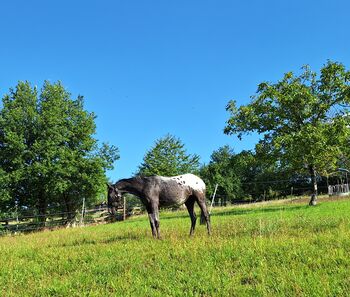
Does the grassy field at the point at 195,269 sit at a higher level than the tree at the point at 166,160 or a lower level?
lower

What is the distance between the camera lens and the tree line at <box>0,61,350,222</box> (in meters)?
25.3

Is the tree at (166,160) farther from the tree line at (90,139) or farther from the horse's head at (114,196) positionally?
the horse's head at (114,196)

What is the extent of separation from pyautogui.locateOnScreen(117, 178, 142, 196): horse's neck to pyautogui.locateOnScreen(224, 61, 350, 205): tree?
14.8m

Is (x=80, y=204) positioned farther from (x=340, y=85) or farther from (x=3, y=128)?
(x=340, y=85)

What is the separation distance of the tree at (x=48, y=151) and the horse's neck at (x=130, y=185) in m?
20.7

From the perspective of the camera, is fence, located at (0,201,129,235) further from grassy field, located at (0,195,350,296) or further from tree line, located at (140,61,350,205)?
grassy field, located at (0,195,350,296)

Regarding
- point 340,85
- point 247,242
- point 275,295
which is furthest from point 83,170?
point 275,295

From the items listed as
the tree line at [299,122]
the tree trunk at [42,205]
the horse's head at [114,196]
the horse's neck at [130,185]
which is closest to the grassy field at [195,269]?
the horse's head at [114,196]

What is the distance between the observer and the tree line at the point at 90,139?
994 inches

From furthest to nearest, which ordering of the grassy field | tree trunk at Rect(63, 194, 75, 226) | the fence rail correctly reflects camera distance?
tree trunk at Rect(63, 194, 75, 226) → the fence rail → the grassy field

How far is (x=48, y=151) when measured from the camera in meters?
31.4

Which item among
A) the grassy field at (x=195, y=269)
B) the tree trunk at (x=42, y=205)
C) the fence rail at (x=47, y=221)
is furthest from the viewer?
the tree trunk at (x=42, y=205)

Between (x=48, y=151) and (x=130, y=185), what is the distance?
21.7 metres

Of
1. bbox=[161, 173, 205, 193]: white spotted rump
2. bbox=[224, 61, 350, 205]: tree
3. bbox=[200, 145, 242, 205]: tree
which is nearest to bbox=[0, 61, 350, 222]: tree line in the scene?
bbox=[224, 61, 350, 205]: tree
